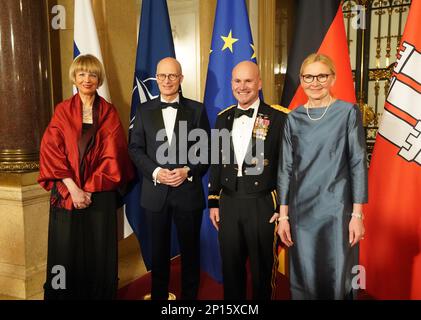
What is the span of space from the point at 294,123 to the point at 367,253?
1.40m

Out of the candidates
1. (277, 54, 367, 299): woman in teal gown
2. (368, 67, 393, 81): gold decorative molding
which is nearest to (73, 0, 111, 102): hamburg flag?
(277, 54, 367, 299): woman in teal gown

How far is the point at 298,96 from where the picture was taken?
2.76 m

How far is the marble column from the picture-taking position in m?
2.86

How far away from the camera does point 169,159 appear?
2424 mm

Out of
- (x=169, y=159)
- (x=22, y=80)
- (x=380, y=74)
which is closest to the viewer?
(x=169, y=159)

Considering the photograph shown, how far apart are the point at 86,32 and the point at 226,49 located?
1.07 m

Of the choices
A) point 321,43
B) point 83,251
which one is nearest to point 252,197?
point 83,251

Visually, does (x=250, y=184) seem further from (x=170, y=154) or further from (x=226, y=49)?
(x=226, y=49)

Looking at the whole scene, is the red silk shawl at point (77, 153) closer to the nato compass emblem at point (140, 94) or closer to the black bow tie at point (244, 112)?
the nato compass emblem at point (140, 94)

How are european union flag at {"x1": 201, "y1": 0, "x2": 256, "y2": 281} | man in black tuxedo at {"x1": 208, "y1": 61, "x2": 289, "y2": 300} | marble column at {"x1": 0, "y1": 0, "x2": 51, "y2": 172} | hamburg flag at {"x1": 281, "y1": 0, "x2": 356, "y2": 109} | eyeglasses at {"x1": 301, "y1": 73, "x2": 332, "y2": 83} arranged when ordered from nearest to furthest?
eyeglasses at {"x1": 301, "y1": 73, "x2": 332, "y2": 83} → man in black tuxedo at {"x1": 208, "y1": 61, "x2": 289, "y2": 300} → hamburg flag at {"x1": 281, "y1": 0, "x2": 356, "y2": 109} → marble column at {"x1": 0, "y1": 0, "x2": 51, "y2": 172} → european union flag at {"x1": 201, "y1": 0, "x2": 256, "y2": 281}

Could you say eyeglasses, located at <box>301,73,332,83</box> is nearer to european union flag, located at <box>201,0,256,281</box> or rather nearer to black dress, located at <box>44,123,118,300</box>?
european union flag, located at <box>201,0,256,281</box>

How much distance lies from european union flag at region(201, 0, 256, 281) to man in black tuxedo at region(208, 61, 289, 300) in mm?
863

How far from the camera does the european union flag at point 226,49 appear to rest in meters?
3.01

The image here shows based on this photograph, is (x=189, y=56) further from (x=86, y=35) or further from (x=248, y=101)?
(x=248, y=101)
